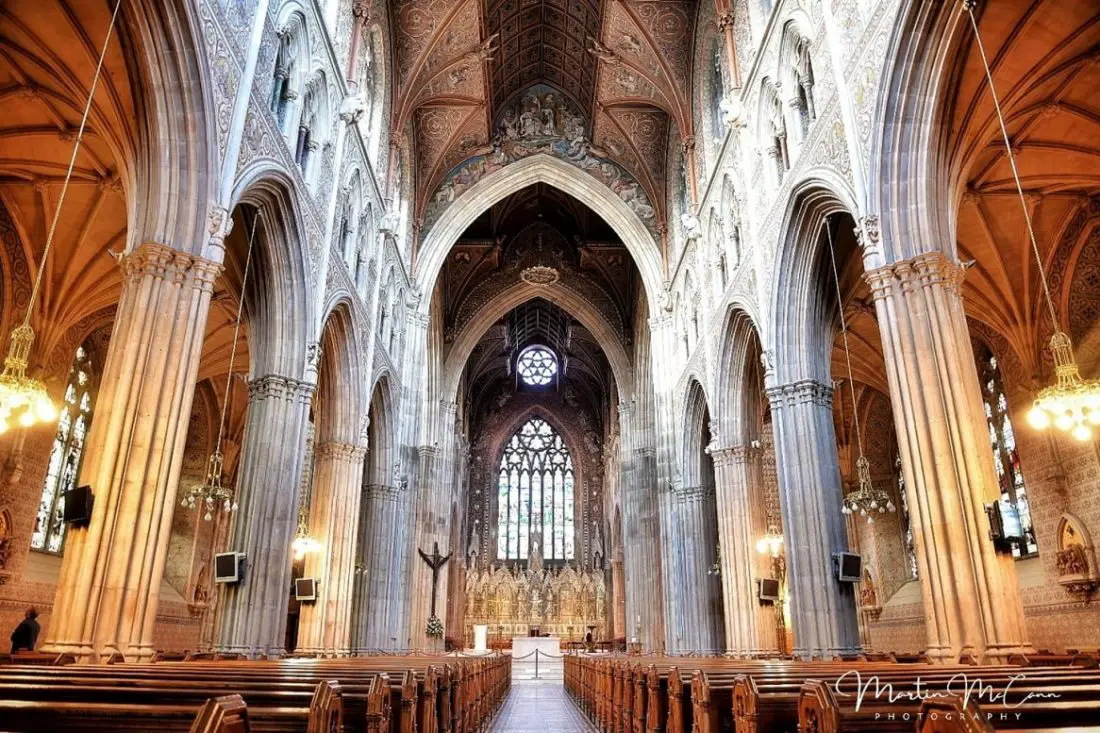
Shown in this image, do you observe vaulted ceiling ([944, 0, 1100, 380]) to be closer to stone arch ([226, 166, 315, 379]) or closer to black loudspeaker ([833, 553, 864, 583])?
black loudspeaker ([833, 553, 864, 583])

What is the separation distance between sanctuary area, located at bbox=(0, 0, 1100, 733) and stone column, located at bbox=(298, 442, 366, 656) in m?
0.11

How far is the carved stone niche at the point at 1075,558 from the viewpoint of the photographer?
15.0 metres

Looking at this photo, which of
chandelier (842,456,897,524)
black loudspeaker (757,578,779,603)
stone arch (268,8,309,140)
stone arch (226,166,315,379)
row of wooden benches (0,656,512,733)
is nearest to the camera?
row of wooden benches (0,656,512,733)

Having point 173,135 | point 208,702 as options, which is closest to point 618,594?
point 173,135

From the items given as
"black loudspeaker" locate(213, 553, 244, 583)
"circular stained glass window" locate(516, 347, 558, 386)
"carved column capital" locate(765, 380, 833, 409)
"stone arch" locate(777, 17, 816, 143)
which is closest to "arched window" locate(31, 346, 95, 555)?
"black loudspeaker" locate(213, 553, 244, 583)

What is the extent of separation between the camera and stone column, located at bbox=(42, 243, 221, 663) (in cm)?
762

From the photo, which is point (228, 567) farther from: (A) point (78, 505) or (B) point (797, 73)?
(B) point (797, 73)

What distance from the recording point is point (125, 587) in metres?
7.86

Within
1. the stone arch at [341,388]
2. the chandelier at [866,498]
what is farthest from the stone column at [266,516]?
the chandelier at [866,498]

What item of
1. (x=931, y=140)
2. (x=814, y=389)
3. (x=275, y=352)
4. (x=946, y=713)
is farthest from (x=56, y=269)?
(x=946, y=713)

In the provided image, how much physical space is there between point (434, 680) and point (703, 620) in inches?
604

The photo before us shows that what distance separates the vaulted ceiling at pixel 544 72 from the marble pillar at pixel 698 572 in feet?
33.5

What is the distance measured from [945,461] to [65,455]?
19926 mm

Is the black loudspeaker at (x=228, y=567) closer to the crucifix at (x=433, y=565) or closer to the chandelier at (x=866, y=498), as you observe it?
the chandelier at (x=866, y=498)
